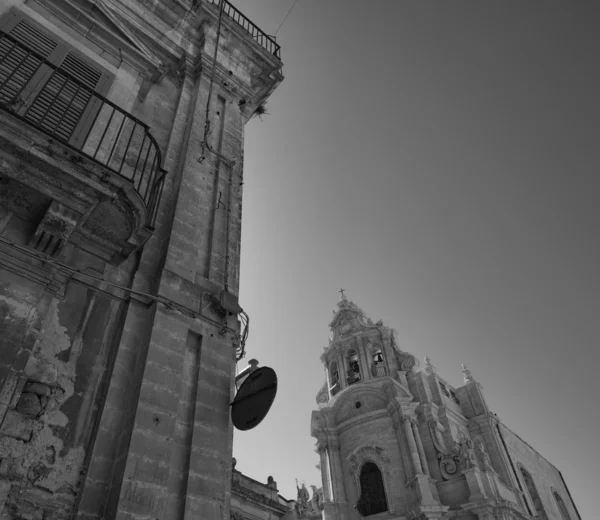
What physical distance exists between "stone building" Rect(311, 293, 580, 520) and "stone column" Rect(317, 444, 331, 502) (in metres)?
0.06

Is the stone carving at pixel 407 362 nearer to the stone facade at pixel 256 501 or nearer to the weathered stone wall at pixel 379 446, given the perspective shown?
the weathered stone wall at pixel 379 446

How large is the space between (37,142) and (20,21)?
12.6 ft

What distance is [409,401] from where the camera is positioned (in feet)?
88.2

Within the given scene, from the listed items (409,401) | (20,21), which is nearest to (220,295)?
(20,21)

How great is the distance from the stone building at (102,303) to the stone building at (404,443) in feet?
69.7

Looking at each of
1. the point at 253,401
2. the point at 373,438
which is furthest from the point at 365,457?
the point at 253,401

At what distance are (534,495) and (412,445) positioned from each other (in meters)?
15.3

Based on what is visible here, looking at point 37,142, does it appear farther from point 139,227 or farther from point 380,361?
point 380,361

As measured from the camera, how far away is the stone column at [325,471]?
86.9 ft

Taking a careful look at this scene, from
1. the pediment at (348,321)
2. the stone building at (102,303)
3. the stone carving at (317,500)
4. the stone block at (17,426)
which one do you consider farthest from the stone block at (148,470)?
the pediment at (348,321)

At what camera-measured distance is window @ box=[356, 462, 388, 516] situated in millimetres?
24594

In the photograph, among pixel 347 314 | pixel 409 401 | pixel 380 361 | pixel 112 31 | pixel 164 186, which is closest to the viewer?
pixel 164 186

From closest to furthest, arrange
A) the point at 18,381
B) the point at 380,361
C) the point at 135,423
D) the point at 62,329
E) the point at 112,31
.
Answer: the point at 18,381
the point at 135,423
the point at 62,329
the point at 112,31
the point at 380,361

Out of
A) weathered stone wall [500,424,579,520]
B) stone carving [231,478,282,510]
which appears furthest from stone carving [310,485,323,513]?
stone carving [231,478,282,510]
